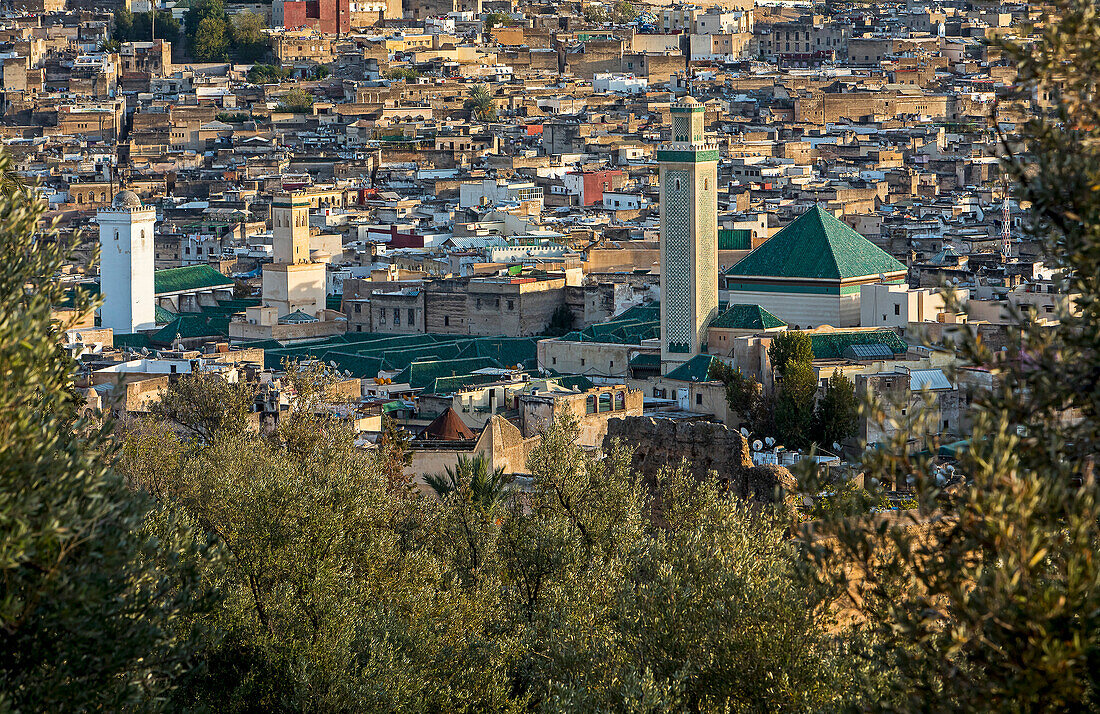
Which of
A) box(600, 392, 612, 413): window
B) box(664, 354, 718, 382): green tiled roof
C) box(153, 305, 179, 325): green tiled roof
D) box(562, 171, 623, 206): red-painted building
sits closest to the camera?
box(600, 392, 612, 413): window

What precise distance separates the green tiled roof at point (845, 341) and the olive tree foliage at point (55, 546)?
1960 centimetres

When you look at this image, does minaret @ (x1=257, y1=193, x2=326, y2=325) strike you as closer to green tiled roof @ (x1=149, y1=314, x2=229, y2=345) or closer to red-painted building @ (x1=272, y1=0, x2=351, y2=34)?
green tiled roof @ (x1=149, y1=314, x2=229, y2=345)

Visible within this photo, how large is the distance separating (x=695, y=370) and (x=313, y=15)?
184ft

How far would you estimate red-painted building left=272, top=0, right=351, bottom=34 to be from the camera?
263ft

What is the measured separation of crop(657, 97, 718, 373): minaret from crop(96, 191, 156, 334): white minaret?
33.9ft

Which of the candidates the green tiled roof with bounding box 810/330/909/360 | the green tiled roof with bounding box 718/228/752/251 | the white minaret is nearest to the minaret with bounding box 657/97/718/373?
the green tiled roof with bounding box 810/330/909/360

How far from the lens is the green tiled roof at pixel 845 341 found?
26.5 meters

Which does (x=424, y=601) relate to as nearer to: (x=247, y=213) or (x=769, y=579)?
(x=769, y=579)

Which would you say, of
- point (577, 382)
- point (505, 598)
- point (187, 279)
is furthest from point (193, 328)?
point (505, 598)

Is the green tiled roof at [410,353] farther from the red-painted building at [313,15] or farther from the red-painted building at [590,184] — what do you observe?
the red-painted building at [313,15]

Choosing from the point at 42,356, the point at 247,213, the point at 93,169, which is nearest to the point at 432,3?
the point at 93,169

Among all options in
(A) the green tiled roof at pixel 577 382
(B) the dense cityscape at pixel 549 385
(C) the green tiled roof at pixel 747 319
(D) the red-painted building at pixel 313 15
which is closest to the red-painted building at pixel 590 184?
(B) the dense cityscape at pixel 549 385

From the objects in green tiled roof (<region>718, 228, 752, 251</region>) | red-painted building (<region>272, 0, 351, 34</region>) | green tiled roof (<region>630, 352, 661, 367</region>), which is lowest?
green tiled roof (<region>630, 352, 661, 367</region>)

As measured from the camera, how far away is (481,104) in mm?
64062
